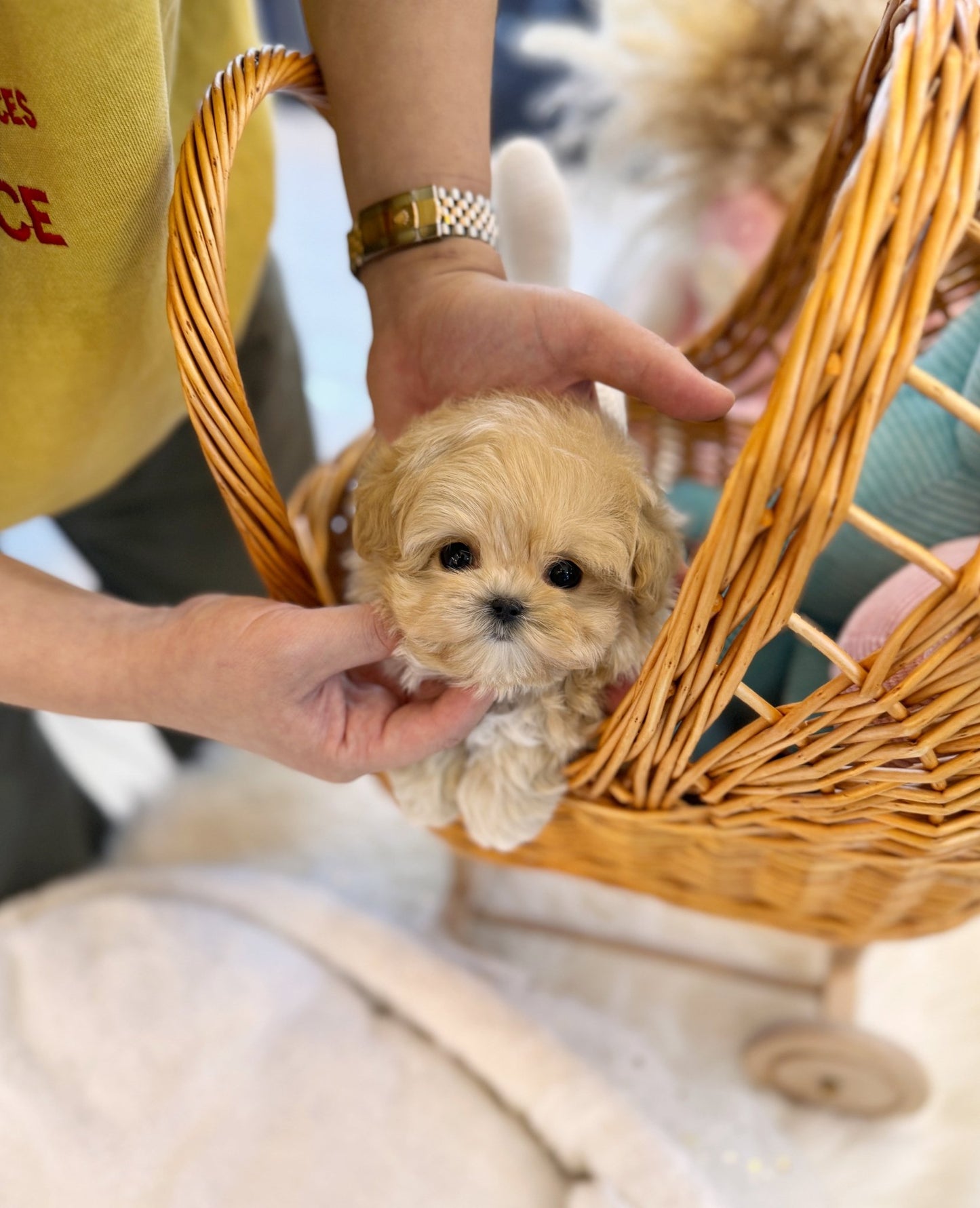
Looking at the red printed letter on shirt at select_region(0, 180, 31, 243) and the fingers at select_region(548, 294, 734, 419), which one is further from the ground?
the red printed letter on shirt at select_region(0, 180, 31, 243)

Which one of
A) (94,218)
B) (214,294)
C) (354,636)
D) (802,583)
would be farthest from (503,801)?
(94,218)

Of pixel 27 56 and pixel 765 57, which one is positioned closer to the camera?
pixel 27 56

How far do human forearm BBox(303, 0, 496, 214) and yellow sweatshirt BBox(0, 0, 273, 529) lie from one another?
5.3 inches

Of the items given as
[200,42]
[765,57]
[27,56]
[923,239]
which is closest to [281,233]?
[765,57]

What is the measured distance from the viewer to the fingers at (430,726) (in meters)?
0.65

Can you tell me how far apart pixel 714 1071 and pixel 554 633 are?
86 cm

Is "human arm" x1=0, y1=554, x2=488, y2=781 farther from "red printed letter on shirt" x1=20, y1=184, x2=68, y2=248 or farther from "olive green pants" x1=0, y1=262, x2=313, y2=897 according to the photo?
"olive green pants" x1=0, y1=262, x2=313, y2=897

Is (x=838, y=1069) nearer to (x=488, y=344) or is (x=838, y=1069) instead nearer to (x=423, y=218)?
(x=488, y=344)

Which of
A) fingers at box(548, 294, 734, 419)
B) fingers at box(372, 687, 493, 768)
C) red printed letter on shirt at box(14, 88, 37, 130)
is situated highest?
red printed letter on shirt at box(14, 88, 37, 130)

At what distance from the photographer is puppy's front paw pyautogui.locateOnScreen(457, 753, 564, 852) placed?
28.3 inches

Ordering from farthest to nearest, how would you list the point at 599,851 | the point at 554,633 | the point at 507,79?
the point at 507,79
the point at 599,851
the point at 554,633

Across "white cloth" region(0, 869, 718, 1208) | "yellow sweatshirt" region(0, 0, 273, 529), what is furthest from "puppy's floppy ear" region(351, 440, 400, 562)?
"white cloth" region(0, 869, 718, 1208)

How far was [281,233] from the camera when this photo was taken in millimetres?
2451

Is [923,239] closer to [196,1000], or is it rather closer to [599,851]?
[599,851]
